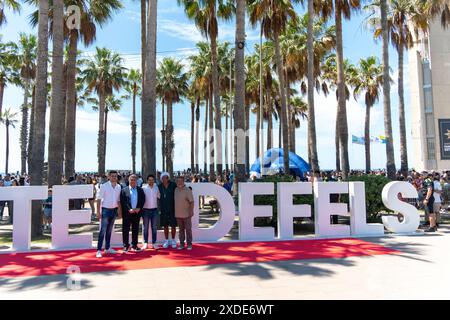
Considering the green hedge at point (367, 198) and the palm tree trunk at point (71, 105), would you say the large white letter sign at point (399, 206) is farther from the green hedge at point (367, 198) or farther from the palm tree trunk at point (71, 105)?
the palm tree trunk at point (71, 105)

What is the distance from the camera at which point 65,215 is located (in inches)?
338

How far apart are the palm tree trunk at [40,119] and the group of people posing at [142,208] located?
382 cm

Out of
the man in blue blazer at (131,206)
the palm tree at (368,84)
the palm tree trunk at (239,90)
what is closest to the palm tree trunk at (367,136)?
the palm tree at (368,84)

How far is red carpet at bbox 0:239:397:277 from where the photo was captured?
268 inches

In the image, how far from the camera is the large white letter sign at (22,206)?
27.3ft

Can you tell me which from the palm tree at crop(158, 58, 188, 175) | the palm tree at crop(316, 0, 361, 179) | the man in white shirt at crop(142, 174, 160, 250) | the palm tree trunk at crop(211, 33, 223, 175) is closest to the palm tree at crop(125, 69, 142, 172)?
the palm tree at crop(158, 58, 188, 175)

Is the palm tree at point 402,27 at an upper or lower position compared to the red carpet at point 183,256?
upper

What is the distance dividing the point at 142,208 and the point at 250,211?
2977 mm

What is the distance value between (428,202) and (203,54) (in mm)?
27055

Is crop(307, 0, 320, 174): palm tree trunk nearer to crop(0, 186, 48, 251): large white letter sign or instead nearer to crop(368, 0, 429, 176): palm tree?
crop(368, 0, 429, 176): palm tree

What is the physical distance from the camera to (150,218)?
842cm

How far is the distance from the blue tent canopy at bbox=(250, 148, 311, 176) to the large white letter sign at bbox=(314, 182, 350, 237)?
50.3ft

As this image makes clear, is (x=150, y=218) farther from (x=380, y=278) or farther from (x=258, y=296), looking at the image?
(x=380, y=278)

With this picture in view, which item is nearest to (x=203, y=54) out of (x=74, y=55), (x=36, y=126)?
(x=74, y=55)
